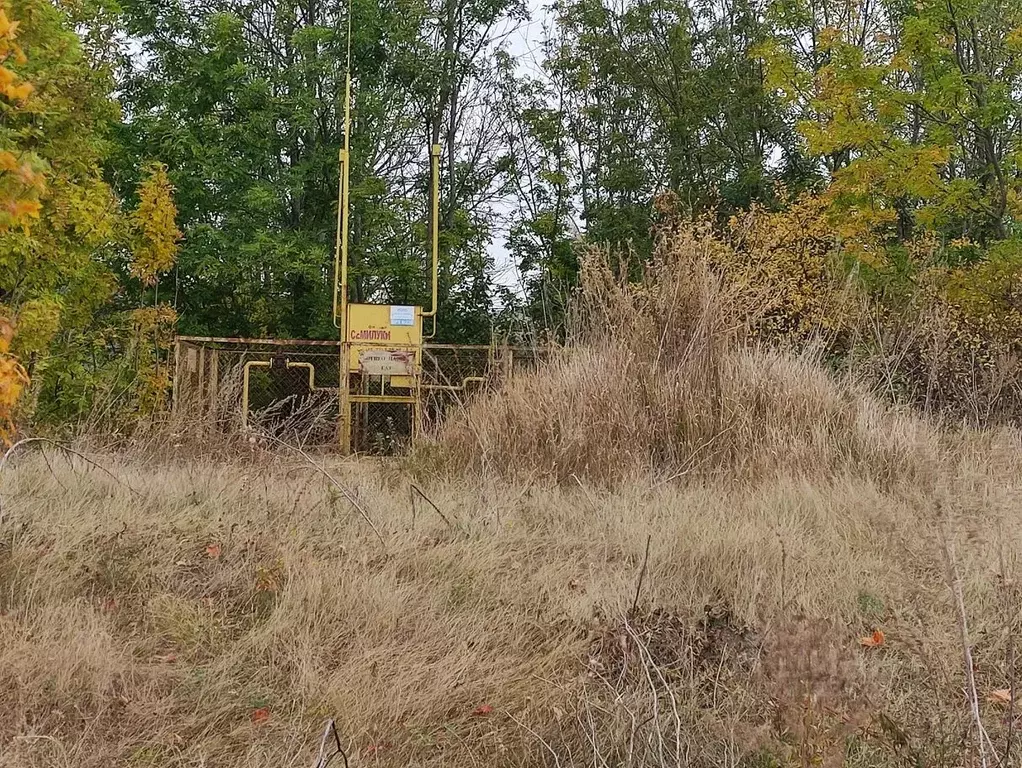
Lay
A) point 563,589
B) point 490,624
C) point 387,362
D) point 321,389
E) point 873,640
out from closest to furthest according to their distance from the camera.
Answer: point 873,640
point 490,624
point 563,589
point 321,389
point 387,362

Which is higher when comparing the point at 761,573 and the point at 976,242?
the point at 976,242

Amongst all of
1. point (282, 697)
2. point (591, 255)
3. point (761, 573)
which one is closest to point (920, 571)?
point (761, 573)

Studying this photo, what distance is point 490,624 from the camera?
279cm

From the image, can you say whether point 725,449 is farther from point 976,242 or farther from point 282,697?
point 976,242

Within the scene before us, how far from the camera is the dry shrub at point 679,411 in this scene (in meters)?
4.95

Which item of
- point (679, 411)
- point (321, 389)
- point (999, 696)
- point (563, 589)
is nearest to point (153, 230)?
point (321, 389)

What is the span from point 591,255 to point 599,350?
727 millimetres

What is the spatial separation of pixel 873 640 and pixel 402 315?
24.4ft

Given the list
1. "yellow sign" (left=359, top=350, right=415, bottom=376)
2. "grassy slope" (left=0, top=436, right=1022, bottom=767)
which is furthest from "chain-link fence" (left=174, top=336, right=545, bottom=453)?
"grassy slope" (left=0, top=436, right=1022, bottom=767)

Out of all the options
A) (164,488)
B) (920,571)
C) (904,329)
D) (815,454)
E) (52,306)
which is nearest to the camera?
(920,571)

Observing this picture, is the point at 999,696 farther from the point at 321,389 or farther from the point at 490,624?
the point at 321,389

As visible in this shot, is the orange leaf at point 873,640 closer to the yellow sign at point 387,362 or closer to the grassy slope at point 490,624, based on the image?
the grassy slope at point 490,624

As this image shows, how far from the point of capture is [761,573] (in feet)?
10.1

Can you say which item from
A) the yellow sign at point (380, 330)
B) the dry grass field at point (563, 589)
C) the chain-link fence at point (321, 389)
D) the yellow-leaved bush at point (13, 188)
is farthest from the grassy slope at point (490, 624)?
the yellow sign at point (380, 330)
